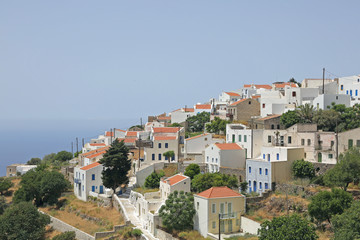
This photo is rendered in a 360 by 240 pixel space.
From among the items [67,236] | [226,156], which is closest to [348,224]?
[226,156]

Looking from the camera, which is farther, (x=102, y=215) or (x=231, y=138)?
(x=231, y=138)

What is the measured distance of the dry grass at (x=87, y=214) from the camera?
42750mm

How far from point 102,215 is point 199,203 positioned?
13.4 m

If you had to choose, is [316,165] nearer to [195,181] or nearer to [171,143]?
[195,181]

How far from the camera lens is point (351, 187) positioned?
119ft

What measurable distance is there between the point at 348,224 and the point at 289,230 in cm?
354

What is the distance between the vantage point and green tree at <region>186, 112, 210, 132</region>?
229 feet

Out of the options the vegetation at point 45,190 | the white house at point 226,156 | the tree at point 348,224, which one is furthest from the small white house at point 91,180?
the tree at point 348,224

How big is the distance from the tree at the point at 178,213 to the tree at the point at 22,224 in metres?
15.6

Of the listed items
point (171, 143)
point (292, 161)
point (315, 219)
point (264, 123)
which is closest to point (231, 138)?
point (264, 123)

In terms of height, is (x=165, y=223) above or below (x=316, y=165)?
below

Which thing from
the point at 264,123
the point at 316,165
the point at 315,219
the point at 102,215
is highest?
the point at 264,123

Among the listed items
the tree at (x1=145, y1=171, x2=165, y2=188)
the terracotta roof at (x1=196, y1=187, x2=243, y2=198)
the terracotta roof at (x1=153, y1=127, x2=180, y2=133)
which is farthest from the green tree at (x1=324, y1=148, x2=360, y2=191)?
the terracotta roof at (x1=153, y1=127, x2=180, y2=133)

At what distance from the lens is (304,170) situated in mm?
38156
